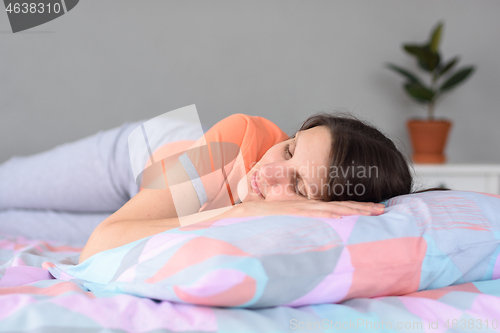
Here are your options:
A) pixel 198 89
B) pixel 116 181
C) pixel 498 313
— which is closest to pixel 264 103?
pixel 198 89

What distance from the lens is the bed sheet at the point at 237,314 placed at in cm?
43

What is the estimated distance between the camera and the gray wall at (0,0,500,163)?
1.93 metres

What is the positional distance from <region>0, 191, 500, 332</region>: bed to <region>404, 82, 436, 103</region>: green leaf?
5.12ft

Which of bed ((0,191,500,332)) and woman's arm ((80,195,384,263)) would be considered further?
woman's arm ((80,195,384,263))

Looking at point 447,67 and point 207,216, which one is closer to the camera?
point 207,216

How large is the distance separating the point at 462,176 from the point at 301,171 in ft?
5.43

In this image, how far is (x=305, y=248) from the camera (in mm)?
527

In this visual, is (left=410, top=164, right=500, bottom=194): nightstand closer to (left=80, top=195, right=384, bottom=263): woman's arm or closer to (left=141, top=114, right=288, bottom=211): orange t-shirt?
(left=141, top=114, right=288, bottom=211): orange t-shirt

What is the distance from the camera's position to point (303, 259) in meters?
0.51

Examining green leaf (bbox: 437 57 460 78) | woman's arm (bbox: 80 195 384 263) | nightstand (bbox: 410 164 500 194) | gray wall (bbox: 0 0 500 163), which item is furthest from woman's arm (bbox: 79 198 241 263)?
green leaf (bbox: 437 57 460 78)

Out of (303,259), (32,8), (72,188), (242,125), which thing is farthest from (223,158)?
(32,8)

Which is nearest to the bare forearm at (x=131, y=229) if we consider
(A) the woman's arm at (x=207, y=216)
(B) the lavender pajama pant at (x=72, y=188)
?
(A) the woman's arm at (x=207, y=216)

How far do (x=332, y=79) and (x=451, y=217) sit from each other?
5.73 ft

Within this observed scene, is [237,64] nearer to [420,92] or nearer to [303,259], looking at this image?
[420,92]
